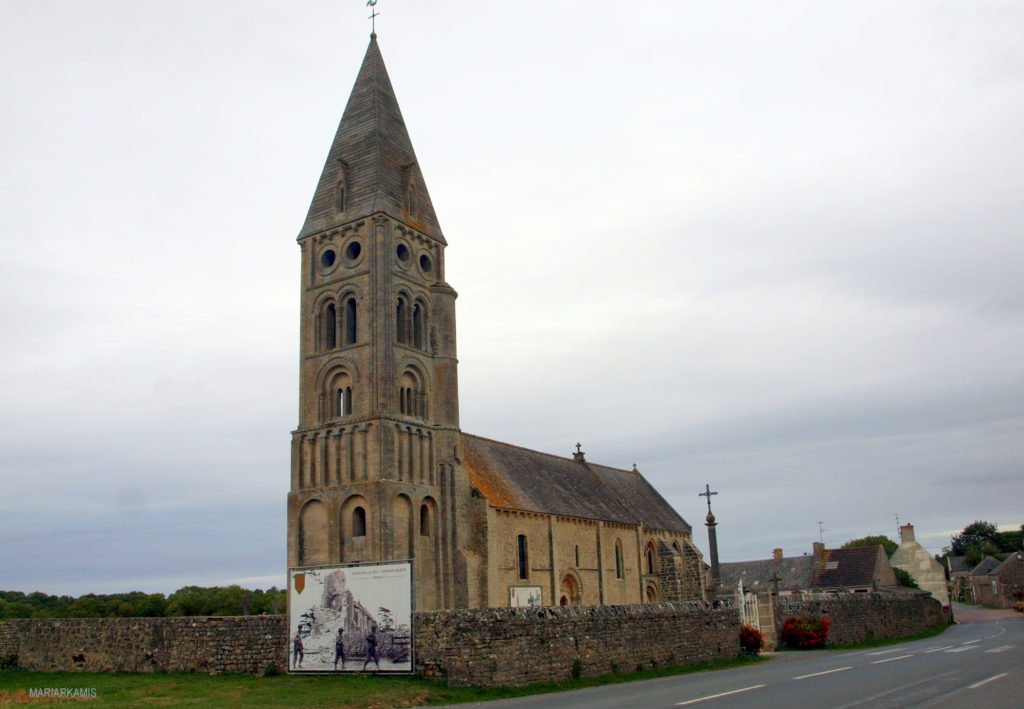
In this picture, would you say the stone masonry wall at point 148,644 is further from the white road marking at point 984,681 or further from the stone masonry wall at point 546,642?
the white road marking at point 984,681

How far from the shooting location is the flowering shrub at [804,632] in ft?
106

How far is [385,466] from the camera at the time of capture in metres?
36.4

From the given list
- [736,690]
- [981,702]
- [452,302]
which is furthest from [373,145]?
[981,702]

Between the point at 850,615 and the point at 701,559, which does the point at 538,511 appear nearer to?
the point at 850,615

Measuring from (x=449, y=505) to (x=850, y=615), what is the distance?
17637 mm

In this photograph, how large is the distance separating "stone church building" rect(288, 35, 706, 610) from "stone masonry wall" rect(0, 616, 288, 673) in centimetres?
1077

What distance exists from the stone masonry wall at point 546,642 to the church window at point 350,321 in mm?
20566

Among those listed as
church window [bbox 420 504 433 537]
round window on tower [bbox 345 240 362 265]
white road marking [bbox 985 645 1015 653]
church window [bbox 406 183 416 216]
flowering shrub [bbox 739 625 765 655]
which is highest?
church window [bbox 406 183 416 216]

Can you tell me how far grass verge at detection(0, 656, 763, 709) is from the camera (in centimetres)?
1756

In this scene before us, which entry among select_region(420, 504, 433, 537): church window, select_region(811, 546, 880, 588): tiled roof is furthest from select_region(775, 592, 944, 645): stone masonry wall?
select_region(811, 546, 880, 588): tiled roof

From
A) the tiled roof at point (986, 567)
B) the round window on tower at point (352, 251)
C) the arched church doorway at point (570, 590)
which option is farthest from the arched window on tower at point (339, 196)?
the tiled roof at point (986, 567)

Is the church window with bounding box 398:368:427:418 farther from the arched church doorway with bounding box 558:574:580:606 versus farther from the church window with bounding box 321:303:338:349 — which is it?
the arched church doorway with bounding box 558:574:580:606

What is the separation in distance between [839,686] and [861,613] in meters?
20.5

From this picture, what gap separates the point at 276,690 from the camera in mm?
19453
